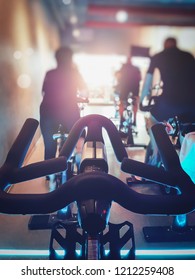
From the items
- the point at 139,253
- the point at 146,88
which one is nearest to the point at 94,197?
the point at 139,253

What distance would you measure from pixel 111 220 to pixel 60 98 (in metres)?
0.79

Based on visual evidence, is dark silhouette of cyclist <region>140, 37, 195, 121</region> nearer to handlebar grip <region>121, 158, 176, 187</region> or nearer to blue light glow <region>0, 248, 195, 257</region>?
blue light glow <region>0, 248, 195, 257</region>

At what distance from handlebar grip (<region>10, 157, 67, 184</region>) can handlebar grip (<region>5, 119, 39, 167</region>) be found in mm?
47

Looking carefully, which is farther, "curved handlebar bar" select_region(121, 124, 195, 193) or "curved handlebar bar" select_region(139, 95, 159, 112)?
"curved handlebar bar" select_region(139, 95, 159, 112)

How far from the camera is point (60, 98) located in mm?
1583

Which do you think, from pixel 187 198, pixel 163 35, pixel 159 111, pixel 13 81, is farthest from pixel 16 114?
pixel 187 198

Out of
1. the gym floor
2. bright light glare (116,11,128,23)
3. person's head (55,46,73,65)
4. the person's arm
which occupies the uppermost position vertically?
bright light glare (116,11,128,23)

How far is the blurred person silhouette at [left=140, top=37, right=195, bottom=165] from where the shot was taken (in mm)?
1533

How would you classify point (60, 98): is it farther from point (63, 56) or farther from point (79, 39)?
point (79, 39)

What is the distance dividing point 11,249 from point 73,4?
1473mm

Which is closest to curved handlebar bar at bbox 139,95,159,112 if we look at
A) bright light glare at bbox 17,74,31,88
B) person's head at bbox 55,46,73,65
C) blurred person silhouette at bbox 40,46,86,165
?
blurred person silhouette at bbox 40,46,86,165

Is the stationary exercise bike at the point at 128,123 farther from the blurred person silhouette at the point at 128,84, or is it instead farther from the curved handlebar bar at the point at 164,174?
the curved handlebar bar at the point at 164,174

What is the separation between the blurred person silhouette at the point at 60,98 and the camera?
148 centimetres

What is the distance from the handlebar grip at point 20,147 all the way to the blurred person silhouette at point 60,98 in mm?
634
